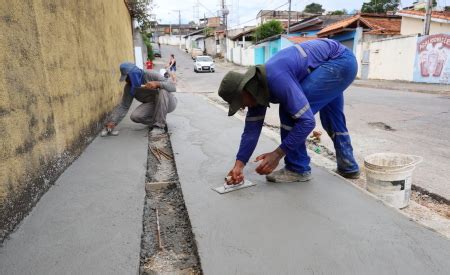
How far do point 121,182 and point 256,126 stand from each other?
1.24 metres

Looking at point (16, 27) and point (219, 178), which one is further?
point (219, 178)

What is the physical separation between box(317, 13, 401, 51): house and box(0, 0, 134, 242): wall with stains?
1812 centimetres

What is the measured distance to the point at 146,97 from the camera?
5129 millimetres

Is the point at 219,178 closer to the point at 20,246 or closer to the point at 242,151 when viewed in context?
the point at 242,151

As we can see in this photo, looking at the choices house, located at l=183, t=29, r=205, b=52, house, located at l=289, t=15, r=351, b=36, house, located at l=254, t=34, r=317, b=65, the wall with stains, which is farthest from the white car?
house, located at l=183, t=29, r=205, b=52

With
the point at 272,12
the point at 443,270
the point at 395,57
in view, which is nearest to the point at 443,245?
the point at 443,270

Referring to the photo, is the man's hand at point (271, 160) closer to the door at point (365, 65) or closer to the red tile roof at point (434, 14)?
the red tile roof at point (434, 14)

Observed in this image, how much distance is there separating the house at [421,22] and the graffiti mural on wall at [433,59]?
1.75 metres

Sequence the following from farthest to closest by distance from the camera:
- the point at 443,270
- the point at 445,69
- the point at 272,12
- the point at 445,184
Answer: the point at 272,12 → the point at 445,69 → the point at 445,184 → the point at 443,270

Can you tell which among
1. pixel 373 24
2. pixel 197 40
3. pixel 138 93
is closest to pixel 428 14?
pixel 373 24

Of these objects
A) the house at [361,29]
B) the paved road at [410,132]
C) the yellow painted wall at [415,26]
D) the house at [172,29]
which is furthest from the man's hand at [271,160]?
the house at [172,29]

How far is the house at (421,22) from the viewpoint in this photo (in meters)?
15.3

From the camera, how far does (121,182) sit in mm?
2916

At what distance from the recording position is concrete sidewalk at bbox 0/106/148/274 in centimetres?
175
